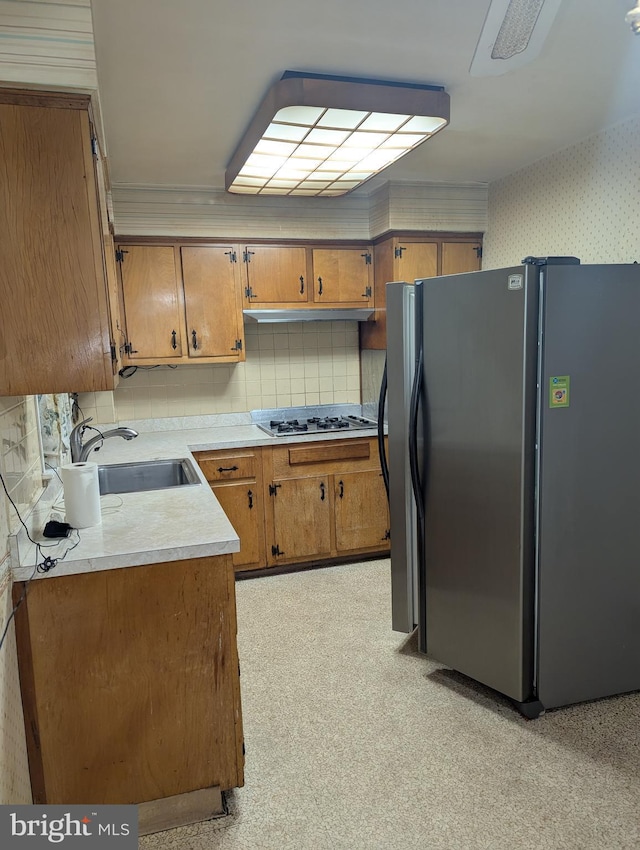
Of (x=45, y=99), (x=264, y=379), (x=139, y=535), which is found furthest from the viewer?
(x=264, y=379)

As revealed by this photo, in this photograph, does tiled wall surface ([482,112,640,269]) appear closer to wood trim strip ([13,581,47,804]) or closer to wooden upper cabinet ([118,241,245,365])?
wooden upper cabinet ([118,241,245,365])

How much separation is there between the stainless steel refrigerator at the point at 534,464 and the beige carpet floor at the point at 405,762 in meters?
0.16

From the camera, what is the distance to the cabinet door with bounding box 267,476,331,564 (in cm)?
352

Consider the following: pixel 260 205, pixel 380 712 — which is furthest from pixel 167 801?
pixel 260 205

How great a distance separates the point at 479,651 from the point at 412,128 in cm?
222

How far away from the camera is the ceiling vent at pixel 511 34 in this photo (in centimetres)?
172

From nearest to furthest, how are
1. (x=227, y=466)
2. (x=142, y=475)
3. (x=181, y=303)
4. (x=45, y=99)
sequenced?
1. (x=45, y=99)
2. (x=142, y=475)
3. (x=227, y=466)
4. (x=181, y=303)

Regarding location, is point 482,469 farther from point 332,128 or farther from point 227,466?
point 227,466

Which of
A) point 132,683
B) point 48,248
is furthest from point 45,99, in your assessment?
point 132,683

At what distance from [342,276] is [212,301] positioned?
924 millimetres

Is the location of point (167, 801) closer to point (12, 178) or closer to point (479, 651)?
point (479, 651)

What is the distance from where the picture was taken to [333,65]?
80.4 inches

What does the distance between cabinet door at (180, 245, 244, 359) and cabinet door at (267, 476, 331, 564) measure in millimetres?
996

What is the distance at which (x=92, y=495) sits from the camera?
186cm
